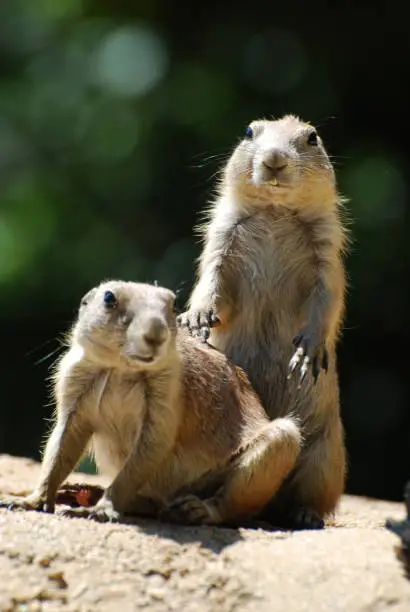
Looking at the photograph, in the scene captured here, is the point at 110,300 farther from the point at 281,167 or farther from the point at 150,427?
the point at 281,167

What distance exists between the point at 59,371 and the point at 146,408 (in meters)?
0.65

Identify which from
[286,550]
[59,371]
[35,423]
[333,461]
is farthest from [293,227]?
[35,423]

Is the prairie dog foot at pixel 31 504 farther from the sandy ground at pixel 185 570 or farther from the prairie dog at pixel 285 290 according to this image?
the prairie dog at pixel 285 290

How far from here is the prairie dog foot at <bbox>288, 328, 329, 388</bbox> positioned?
25.6 feet

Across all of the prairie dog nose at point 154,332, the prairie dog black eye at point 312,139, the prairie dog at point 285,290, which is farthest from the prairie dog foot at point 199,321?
the prairie dog nose at point 154,332

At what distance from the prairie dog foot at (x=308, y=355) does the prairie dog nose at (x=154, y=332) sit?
161 centimetres

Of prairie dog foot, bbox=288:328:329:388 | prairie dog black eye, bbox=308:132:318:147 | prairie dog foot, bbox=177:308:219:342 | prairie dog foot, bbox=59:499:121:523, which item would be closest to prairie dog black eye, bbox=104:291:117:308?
prairie dog foot, bbox=59:499:121:523

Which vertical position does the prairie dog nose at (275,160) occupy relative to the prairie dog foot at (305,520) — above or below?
above

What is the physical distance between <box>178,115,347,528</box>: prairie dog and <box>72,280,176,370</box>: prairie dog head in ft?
4.23

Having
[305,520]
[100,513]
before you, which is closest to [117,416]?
[100,513]

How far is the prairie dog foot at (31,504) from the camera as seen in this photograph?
659cm

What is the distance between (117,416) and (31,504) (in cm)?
64

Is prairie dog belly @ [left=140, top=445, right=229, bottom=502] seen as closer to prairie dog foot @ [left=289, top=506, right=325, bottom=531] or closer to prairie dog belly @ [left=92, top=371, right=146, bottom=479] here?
prairie dog belly @ [left=92, top=371, right=146, bottom=479]

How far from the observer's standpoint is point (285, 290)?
8.35 meters
